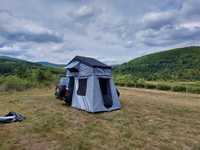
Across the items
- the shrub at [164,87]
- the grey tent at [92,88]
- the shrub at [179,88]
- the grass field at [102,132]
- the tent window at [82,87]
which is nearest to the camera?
the grass field at [102,132]

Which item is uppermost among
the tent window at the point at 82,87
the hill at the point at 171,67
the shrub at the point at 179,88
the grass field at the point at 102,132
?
the hill at the point at 171,67

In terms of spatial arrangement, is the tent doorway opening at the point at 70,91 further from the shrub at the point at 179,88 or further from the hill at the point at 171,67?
the hill at the point at 171,67

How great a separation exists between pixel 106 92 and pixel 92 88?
33.5 inches

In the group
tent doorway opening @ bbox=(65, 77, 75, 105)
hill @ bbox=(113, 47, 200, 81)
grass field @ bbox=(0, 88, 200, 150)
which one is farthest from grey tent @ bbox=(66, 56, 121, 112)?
hill @ bbox=(113, 47, 200, 81)

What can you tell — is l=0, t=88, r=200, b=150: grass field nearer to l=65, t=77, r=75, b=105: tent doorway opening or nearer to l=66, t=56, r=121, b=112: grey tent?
l=66, t=56, r=121, b=112: grey tent

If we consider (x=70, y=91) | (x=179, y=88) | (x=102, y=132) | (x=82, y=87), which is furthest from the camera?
(x=179, y=88)

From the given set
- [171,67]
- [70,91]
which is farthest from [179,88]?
[171,67]

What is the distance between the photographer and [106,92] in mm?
8070

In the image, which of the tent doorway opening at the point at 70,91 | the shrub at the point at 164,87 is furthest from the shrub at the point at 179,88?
the tent doorway opening at the point at 70,91

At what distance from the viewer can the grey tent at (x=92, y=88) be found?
7.47 m

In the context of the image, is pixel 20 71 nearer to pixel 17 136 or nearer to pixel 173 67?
pixel 17 136

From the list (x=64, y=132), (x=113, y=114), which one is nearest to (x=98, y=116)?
(x=113, y=114)

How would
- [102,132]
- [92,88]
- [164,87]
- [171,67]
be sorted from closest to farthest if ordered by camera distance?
[102,132]
[92,88]
[164,87]
[171,67]

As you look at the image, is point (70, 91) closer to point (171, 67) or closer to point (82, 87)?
point (82, 87)
